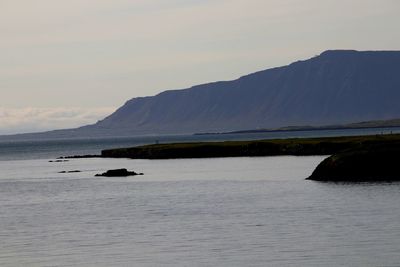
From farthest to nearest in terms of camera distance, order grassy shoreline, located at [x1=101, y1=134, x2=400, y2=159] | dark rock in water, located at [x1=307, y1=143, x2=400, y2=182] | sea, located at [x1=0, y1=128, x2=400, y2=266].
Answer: grassy shoreline, located at [x1=101, y1=134, x2=400, y2=159] < dark rock in water, located at [x1=307, y1=143, x2=400, y2=182] < sea, located at [x1=0, y1=128, x2=400, y2=266]

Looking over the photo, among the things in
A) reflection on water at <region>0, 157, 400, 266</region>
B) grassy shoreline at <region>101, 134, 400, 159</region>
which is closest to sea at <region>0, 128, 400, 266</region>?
reflection on water at <region>0, 157, 400, 266</region>

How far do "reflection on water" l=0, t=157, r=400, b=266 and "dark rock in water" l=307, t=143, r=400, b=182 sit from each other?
303 centimetres

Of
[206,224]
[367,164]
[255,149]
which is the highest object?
[255,149]

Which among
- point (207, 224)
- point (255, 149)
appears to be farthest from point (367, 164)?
point (255, 149)

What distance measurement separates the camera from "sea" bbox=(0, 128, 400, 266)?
44594 millimetres

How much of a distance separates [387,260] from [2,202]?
50763 millimetres

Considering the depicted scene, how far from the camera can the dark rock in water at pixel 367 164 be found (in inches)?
3295

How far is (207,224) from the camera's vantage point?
57.4m

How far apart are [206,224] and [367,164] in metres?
31.0

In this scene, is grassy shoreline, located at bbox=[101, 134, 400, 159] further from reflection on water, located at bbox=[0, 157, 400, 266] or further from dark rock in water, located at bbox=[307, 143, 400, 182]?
Result: dark rock in water, located at bbox=[307, 143, 400, 182]

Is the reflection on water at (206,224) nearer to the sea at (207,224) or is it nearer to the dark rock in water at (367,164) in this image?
the sea at (207,224)

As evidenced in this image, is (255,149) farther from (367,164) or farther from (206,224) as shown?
(206,224)

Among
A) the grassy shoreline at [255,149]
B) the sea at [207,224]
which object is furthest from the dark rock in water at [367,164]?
the grassy shoreline at [255,149]

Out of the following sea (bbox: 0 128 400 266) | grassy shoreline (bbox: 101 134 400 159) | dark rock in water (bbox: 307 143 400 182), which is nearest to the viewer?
sea (bbox: 0 128 400 266)
